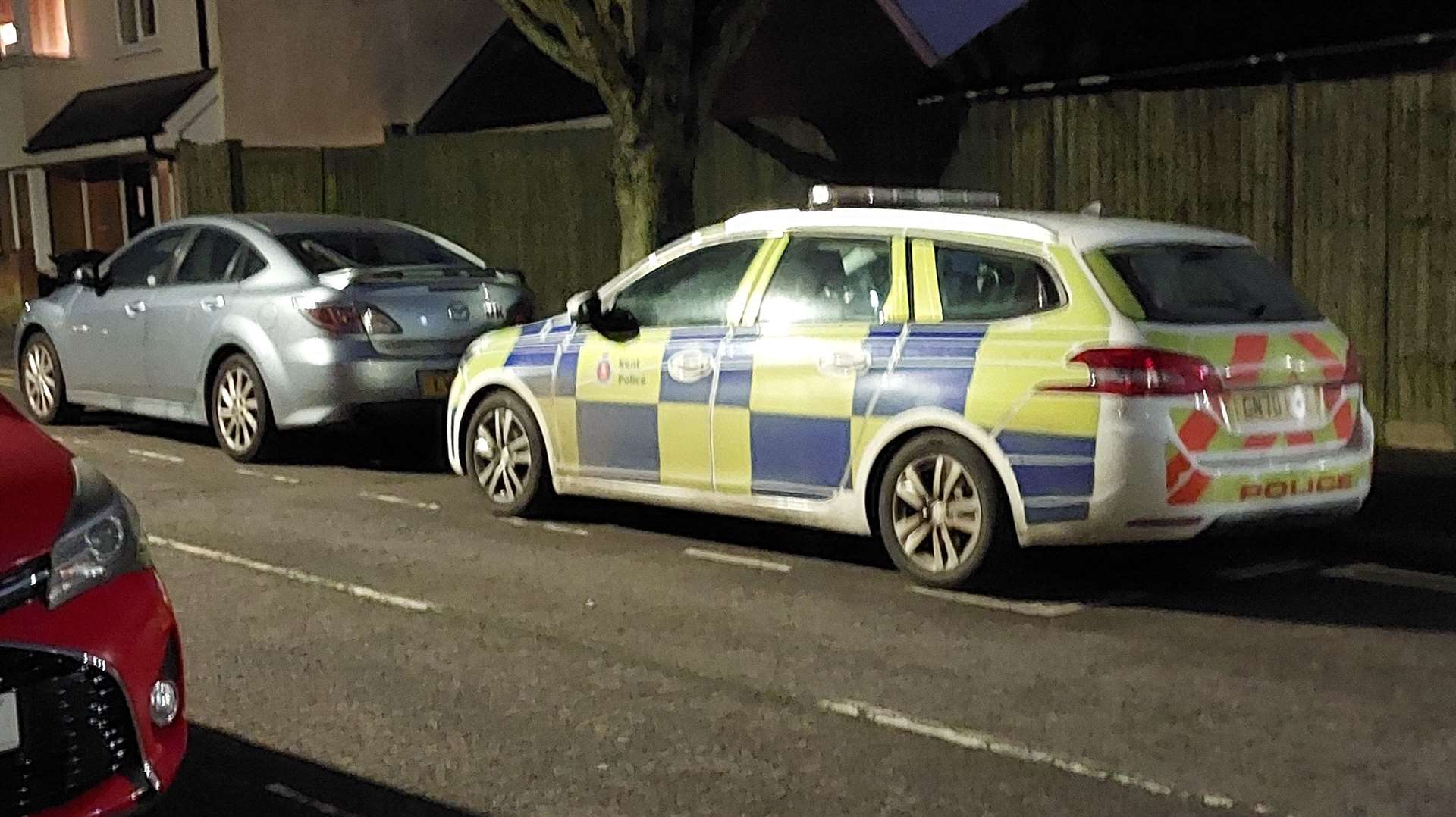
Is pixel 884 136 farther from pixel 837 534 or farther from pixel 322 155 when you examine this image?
pixel 322 155

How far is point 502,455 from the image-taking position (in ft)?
29.3

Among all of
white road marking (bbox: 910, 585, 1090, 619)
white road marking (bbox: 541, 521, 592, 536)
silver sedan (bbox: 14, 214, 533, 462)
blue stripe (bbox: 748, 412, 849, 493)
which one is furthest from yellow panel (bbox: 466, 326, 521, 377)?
white road marking (bbox: 910, 585, 1090, 619)

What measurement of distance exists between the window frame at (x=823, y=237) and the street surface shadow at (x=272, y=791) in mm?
3358

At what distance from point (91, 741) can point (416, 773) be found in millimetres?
1190

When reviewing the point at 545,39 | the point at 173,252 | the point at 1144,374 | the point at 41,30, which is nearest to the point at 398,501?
the point at 173,252

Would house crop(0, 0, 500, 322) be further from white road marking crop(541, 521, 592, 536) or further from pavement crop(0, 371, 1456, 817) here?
pavement crop(0, 371, 1456, 817)

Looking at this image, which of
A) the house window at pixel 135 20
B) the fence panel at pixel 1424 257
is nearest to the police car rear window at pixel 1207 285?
the fence panel at pixel 1424 257

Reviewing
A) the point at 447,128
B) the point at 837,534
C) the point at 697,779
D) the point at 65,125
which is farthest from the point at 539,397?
the point at 65,125

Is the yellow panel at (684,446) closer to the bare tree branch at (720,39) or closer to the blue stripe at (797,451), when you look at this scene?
the blue stripe at (797,451)

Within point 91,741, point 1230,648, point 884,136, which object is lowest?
point 1230,648

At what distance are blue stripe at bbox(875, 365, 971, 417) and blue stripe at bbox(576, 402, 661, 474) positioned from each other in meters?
1.35

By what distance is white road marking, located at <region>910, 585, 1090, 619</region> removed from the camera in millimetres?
6801

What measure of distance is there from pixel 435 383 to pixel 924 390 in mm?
4097

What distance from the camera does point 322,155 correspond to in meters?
18.6
